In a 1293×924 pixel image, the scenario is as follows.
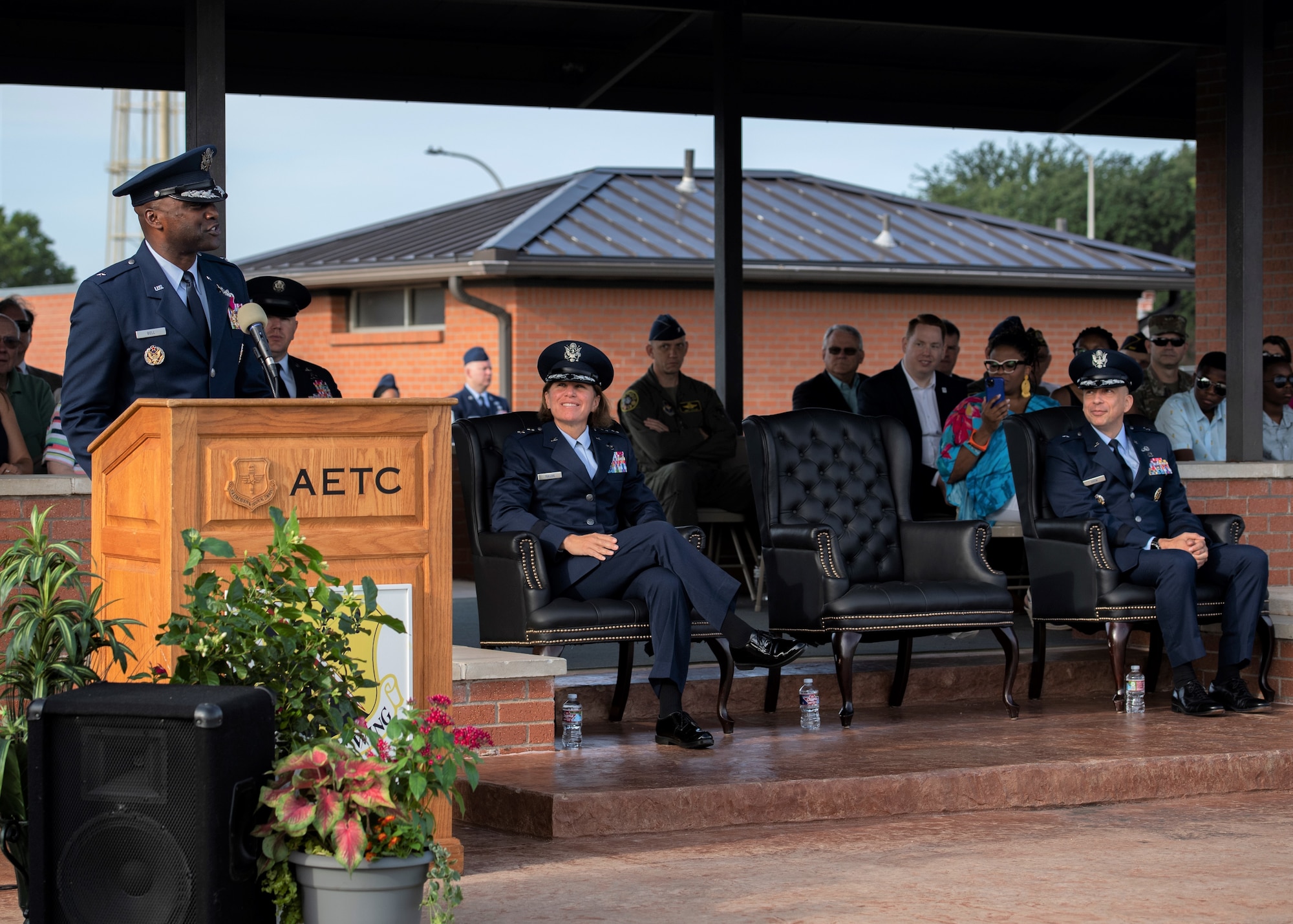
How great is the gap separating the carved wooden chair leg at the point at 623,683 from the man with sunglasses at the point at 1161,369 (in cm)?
398

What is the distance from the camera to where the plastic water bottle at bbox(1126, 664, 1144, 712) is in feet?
21.6

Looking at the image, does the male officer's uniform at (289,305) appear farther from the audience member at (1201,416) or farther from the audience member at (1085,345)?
the audience member at (1201,416)

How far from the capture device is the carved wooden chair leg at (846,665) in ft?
20.3

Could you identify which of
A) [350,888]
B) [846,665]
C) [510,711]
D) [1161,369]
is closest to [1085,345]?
[1161,369]

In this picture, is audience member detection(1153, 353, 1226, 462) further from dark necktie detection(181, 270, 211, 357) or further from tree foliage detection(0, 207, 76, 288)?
tree foliage detection(0, 207, 76, 288)

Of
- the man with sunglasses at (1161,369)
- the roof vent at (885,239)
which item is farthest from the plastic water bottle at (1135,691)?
the roof vent at (885,239)

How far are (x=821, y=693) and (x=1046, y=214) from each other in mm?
49687

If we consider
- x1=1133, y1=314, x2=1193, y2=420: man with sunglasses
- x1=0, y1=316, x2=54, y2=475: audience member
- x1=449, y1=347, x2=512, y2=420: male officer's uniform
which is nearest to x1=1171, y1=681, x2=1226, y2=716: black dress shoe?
x1=1133, y1=314, x2=1193, y2=420: man with sunglasses

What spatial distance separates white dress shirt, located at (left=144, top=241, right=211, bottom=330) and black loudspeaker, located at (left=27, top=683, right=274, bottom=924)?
142 cm

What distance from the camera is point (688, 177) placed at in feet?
71.4

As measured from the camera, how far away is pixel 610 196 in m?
21.0

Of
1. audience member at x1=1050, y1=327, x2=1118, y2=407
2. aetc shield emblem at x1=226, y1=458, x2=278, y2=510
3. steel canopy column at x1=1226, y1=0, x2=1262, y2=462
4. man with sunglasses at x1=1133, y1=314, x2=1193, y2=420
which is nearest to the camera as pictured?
aetc shield emblem at x1=226, y1=458, x2=278, y2=510

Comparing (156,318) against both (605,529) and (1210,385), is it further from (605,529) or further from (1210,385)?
(1210,385)

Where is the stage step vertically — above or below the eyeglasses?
below
